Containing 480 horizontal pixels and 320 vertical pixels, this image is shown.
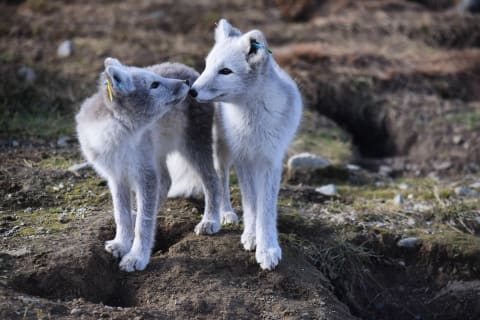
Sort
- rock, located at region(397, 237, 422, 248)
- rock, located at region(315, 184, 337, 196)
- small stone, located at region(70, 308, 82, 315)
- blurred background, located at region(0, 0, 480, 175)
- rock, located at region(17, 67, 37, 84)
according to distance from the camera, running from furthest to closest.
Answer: rock, located at region(17, 67, 37, 84) → blurred background, located at region(0, 0, 480, 175) → rock, located at region(315, 184, 337, 196) → rock, located at region(397, 237, 422, 248) → small stone, located at region(70, 308, 82, 315)

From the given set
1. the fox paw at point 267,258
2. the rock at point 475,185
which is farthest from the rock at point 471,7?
the fox paw at point 267,258

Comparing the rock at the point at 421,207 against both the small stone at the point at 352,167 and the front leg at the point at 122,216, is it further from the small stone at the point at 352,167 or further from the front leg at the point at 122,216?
the front leg at the point at 122,216

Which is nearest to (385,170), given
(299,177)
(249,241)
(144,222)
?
(299,177)

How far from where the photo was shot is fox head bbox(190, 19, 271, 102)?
4688mm

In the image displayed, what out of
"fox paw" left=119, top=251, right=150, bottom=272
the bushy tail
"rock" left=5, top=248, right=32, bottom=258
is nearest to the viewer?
"rock" left=5, top=248, right=32, bottom=258

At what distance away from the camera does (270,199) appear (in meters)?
4.90

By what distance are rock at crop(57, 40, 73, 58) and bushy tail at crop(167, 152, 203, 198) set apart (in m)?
3.62

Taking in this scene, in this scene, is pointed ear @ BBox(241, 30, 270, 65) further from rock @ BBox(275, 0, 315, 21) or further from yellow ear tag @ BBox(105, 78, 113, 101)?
rock @ BBox(275, 0, 315, 21)

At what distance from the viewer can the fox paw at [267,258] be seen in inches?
187

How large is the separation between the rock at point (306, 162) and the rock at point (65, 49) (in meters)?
3.50

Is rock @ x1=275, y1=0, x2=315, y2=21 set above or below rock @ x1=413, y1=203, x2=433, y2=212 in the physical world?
above

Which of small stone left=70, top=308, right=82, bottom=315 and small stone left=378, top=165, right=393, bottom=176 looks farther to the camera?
small stone left=378, top=165, right=393, bottom=176

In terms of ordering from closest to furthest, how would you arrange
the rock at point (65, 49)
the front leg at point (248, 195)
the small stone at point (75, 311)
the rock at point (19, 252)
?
the small stone at point (75, 311) < the rock at point (19, 252) < the front leg at point (248, 195) < the rock at point (65, 49)

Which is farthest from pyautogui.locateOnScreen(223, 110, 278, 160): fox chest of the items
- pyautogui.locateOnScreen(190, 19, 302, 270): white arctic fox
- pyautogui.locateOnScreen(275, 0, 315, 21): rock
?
pyautogui.locateOnScreen(275, 0, 315, 21): rock
